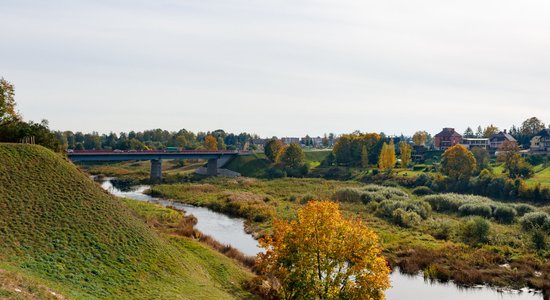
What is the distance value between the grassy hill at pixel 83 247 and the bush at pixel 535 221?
38.1 m

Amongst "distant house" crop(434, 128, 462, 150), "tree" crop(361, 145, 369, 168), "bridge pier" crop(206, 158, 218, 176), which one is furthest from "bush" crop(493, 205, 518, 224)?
"distant house" crop(434, 128, 462, 150)

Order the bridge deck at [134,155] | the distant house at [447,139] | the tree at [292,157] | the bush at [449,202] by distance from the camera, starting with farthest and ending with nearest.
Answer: the distant house at [447,139], the tree at [292,157], the bridge deck at [134,155], the bush at [449,202]

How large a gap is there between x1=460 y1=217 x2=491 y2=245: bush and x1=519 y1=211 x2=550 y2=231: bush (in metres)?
6.60

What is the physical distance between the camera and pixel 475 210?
66250mm

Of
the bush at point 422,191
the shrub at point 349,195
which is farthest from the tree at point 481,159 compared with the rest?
the shrub at point 349,195

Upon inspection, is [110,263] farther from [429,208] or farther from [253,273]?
[429,208]

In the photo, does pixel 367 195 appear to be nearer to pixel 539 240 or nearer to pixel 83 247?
pixel 539 240

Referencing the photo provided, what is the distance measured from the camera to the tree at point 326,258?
25422 millimetres

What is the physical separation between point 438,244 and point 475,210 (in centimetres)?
1910

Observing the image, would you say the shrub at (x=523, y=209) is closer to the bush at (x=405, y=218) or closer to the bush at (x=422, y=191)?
the bush at (x=405, y=218)

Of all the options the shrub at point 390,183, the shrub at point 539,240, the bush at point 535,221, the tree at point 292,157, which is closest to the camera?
the shrub at point 539,240

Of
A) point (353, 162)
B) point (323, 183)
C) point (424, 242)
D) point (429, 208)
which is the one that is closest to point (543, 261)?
point (424, 242)

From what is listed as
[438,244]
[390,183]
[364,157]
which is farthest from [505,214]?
[364,157]

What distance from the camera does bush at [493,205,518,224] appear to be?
6229 centimetres
